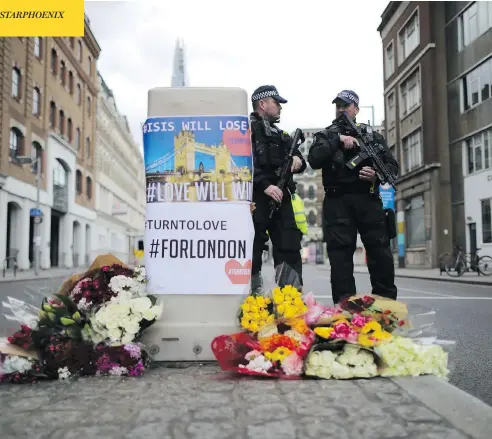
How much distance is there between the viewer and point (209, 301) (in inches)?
144

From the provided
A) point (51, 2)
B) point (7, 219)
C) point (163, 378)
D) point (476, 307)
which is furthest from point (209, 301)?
point (7, 219)

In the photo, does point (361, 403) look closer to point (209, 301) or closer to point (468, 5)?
point (209, 301)

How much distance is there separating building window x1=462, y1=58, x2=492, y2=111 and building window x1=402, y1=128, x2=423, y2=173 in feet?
16.0

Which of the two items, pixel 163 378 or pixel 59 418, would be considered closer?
pixel 59 418

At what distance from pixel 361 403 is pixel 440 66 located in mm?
32638

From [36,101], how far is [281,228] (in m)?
31.6

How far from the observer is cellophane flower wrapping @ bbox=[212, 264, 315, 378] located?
313 centimetres

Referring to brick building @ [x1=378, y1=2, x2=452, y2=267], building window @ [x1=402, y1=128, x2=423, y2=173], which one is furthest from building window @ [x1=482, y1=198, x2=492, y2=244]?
building window @ [x1=402, y1=128, x2=423, y2=173]

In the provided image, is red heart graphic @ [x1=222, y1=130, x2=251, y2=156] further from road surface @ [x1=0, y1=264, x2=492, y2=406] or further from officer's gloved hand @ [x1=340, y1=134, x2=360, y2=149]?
officer's gloved hand @ [x1=340, y1=134, x2=360, y2=149]

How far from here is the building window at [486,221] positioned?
2609cm

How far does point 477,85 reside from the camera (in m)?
28.3

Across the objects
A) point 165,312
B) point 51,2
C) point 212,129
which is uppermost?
point 51,2

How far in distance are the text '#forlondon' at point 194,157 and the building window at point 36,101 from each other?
103 ft

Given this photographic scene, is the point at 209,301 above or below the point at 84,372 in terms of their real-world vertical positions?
above
